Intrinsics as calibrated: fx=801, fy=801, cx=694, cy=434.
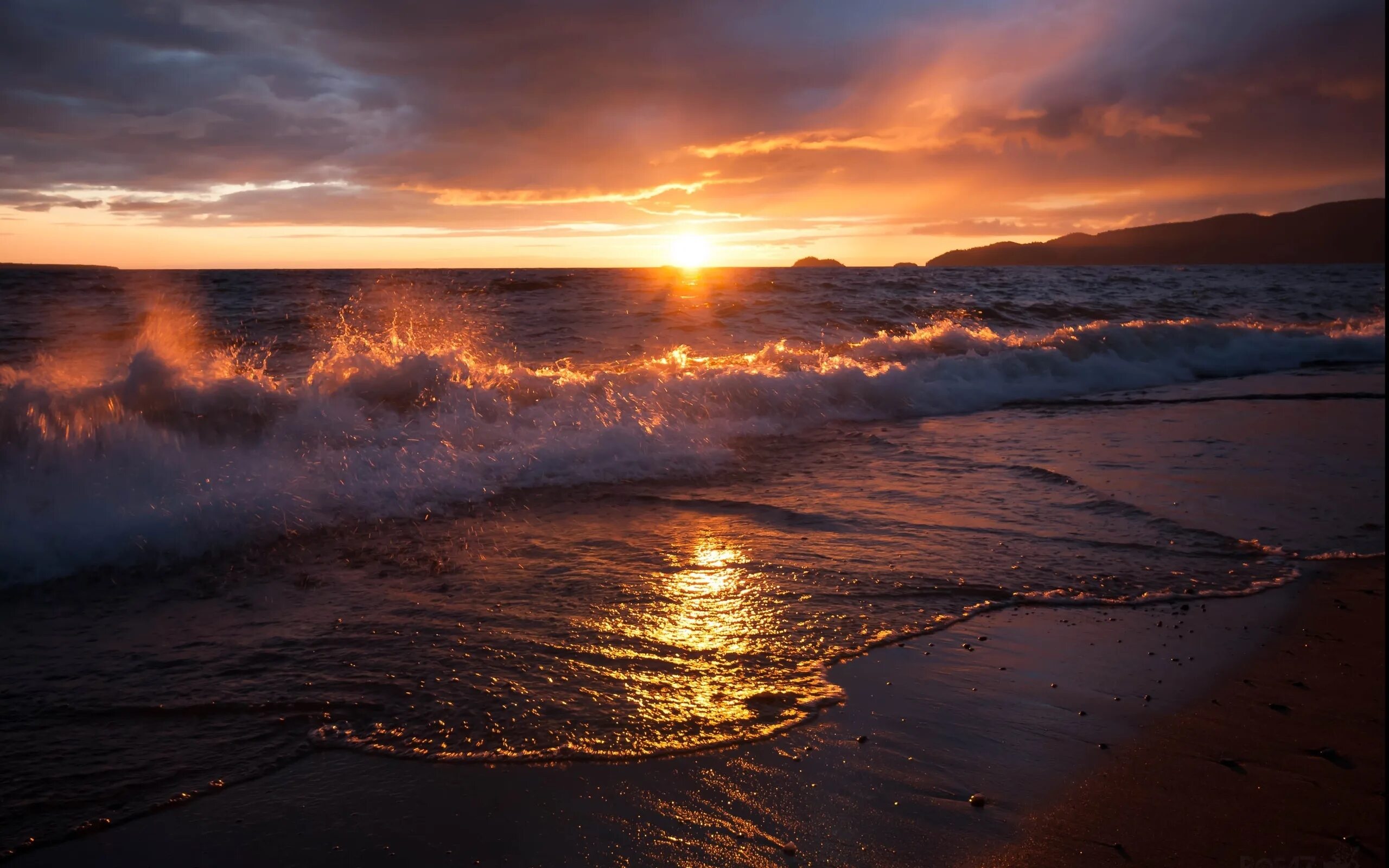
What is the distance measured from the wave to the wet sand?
4711mm

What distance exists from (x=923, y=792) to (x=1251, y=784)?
1.08 m

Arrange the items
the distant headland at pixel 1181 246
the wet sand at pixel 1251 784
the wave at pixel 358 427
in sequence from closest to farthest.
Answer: the wet sand at pixel 1251 784
the wave at pixel 358 427
the distant headland at pixel 1181 246

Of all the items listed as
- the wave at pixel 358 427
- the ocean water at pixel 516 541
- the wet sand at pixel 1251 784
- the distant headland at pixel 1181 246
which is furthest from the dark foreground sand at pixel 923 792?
the distant headland at pixel 1181 246

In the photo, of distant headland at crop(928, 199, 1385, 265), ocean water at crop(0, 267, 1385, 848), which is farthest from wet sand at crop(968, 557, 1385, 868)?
distant headland at crop(928, 199, 1385, 265)

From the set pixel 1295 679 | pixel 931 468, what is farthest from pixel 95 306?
pixel 1295 679

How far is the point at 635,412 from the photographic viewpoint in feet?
28.0

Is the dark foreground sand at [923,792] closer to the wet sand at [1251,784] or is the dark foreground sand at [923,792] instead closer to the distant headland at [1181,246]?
the wet sand at [1251,784]

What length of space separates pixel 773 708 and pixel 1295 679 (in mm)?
2214

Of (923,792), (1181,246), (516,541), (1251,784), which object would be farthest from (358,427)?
(1181,246)

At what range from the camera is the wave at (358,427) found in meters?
5.38

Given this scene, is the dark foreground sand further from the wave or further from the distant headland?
the distant headland

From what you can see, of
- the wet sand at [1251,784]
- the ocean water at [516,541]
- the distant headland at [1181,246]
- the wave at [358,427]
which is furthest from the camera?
the distant headland at [1181,246]

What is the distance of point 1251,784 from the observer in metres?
2.61

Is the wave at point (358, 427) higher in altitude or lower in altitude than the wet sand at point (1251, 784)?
higher
